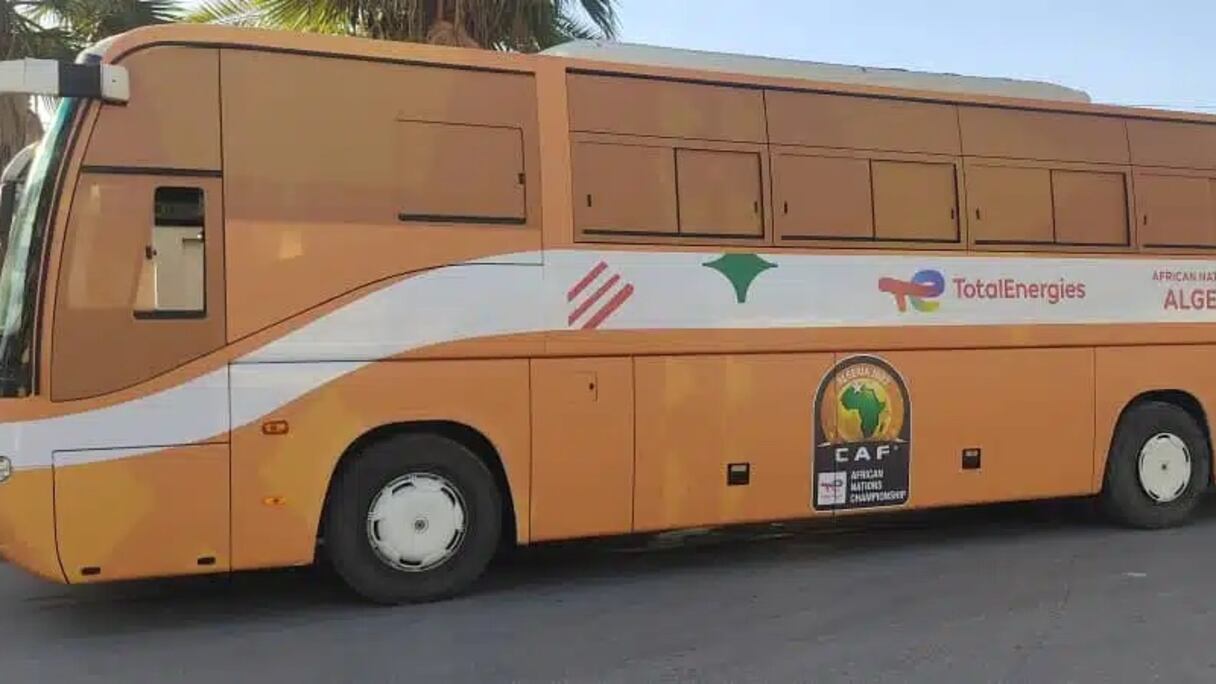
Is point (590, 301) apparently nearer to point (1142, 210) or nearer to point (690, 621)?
point (690, 621)

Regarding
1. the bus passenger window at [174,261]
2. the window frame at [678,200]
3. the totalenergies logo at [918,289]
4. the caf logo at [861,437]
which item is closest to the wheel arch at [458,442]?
the bus passenger window at [174,261]

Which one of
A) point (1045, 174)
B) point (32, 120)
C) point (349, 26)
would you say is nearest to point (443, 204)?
point (1045, 174)

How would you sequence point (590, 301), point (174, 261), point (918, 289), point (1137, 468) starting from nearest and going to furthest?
point (174, 261), point (590, 301), point (918, 289), point (1137, 468)

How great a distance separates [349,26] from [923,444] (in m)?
7.81

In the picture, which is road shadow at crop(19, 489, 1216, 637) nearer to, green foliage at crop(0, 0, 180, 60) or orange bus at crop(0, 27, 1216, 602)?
orange bus at crop(0, 27, 1216, 602)

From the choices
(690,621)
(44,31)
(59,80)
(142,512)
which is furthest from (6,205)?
(44,31)

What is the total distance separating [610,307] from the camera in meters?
7.72

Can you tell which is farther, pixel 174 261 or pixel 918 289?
pixel 918 289

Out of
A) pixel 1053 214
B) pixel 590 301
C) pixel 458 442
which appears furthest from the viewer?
pixel 1053 214

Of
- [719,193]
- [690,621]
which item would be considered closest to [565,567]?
[690,621]

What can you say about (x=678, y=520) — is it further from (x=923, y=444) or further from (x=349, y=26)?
(x=349, y=26)

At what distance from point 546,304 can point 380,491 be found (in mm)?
1517

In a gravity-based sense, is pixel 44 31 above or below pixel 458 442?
above

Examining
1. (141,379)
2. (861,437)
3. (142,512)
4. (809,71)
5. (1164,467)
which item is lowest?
(1164,467)
